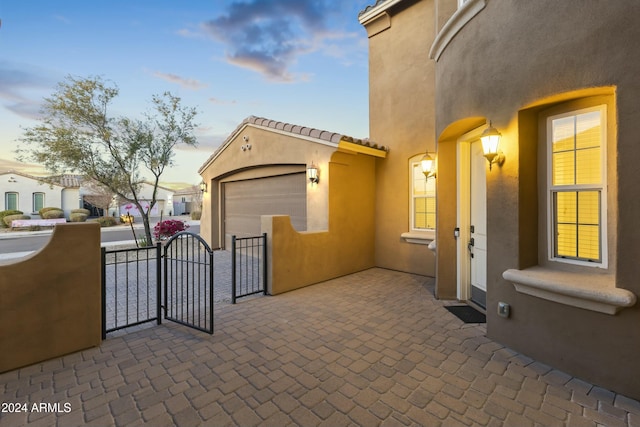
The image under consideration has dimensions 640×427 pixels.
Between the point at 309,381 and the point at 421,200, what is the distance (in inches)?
221

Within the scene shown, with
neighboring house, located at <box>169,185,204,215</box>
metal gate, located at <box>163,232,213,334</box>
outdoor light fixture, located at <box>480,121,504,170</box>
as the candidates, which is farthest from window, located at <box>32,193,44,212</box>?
outdoor light fixture, located at <box>480,121,504,170</box>

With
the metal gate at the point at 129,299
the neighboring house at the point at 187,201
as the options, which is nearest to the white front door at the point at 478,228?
the metal gate at the point at 129,299

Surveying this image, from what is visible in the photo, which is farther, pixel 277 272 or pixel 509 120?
pixel 277 272

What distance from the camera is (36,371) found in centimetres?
295

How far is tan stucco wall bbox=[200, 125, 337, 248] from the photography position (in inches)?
276

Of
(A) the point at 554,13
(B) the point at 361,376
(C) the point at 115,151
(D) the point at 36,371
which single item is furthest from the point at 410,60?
(C) the point at 115,151

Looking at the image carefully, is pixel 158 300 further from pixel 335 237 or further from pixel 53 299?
pixel 335 237

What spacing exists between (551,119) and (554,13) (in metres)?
1.06

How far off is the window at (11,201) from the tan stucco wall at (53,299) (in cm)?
3386

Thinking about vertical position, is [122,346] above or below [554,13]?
below

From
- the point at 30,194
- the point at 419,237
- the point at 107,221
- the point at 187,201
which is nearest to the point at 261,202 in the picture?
the point at 419,237

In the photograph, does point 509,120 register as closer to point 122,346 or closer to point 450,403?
point 450,403

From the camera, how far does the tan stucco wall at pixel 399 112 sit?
713 centimetres

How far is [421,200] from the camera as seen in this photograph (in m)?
7.29
